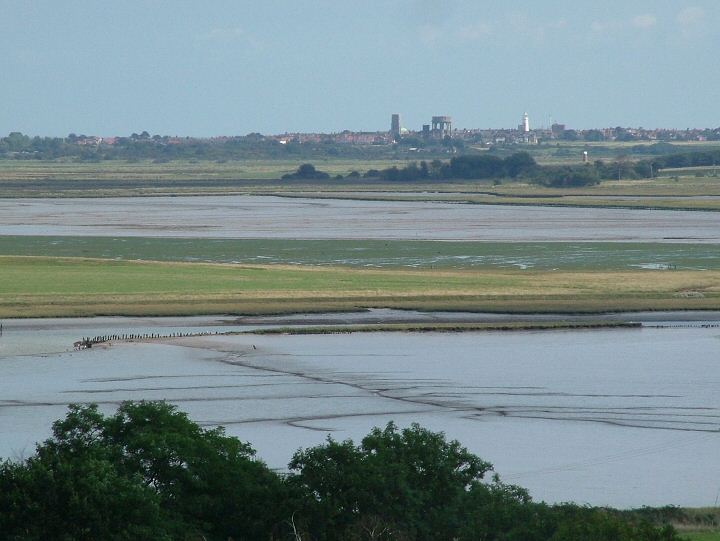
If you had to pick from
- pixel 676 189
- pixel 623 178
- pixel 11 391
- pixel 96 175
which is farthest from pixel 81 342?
pixel 96 175

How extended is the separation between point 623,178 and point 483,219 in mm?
59298

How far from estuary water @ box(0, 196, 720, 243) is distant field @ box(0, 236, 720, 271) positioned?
3.27 m

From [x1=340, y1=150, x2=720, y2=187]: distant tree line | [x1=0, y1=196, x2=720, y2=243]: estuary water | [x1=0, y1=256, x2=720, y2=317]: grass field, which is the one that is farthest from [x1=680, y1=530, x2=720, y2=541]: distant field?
[x1=340, y1=150, x2=720, y2=187]: distant tree line

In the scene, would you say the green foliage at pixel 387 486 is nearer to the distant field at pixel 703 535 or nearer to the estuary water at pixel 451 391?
the distant field at pixel 703 535

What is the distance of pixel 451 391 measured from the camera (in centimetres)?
2427

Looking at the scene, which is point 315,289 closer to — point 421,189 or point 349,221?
point 349,221

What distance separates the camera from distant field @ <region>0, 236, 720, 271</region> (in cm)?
4641

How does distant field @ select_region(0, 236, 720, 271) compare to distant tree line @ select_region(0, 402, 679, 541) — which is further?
distant field @ select_region(0, 236, 720, 271)

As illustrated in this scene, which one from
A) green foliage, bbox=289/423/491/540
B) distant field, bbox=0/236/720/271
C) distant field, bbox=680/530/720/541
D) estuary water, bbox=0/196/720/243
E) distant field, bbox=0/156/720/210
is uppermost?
green foliage, bbox=289/423/491/540

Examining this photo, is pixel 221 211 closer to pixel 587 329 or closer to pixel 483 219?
pixel 483 219

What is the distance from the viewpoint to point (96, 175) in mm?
151000

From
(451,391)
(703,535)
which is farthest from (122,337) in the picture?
(703,535)

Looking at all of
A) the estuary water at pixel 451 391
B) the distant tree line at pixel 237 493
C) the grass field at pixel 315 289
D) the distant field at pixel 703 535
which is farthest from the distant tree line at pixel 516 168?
the distant tree line at pixel 237 493

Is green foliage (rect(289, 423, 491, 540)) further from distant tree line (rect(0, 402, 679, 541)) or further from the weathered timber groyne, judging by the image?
the weathered timber groyne
